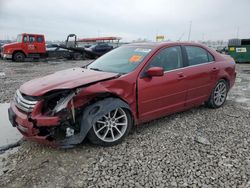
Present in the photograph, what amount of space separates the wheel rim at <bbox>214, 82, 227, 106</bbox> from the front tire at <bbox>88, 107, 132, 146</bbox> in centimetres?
243

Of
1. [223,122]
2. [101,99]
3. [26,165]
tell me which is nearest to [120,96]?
[101,99]

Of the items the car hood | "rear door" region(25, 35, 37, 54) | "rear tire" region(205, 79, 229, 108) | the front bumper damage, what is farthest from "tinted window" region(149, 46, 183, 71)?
"rear door" region(25, 35, 37, 54)

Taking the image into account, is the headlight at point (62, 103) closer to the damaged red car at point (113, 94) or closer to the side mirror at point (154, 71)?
the damaged red car at point (113, 94)

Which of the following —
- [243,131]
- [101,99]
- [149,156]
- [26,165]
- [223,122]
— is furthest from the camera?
[223,122]

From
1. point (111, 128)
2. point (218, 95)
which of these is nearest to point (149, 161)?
point (111, 128)

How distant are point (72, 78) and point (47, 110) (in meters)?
0.61

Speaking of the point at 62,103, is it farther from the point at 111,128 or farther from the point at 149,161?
the point at 149,161

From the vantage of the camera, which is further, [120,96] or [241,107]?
[241,107]

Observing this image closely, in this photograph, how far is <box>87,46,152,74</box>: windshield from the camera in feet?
12.7

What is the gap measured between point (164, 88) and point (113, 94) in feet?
3.18

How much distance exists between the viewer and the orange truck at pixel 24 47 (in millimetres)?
17469

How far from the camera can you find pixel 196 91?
4598 mm

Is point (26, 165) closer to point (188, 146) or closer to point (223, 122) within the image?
point (188, 146)

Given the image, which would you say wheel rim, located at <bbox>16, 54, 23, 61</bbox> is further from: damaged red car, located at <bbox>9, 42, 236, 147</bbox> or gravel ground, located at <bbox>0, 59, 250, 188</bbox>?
gravel ground, located at <bbox>0, 59, 250, 188</bbox>
